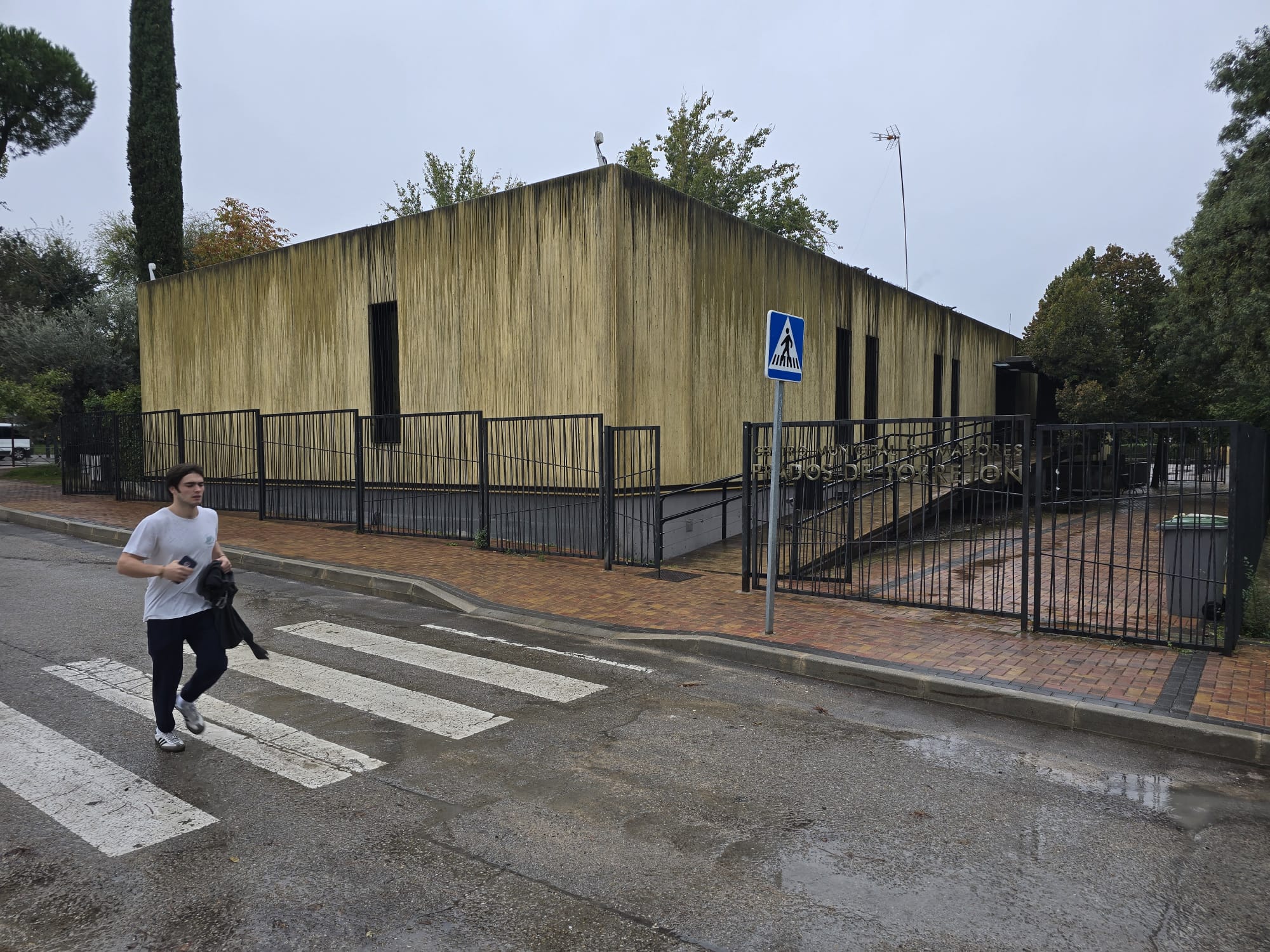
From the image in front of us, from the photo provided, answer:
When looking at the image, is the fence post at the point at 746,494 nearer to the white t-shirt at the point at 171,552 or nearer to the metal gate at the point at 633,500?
the metal gate at the point at 633,500

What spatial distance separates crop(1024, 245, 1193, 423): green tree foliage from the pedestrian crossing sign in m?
20.0

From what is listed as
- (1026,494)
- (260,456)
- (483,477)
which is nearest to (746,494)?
(1026,494)

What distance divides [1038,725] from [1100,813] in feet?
4.73

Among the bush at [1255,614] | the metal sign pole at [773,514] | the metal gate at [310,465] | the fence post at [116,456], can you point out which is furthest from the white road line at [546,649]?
the fence post at [116,456]

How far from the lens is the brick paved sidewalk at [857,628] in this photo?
19.7 ft

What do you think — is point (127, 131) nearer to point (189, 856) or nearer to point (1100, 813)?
point (189, 856)

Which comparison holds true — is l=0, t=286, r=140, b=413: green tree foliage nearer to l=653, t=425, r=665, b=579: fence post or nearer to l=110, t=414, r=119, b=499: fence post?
l=110, t=414, r=119, b=499: fence post

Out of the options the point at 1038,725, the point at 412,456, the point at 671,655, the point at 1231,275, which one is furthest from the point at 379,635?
the point at 1231,275

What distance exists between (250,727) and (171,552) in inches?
53.4

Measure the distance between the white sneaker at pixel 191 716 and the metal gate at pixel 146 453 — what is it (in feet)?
54.2

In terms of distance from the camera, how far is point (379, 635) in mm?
7988

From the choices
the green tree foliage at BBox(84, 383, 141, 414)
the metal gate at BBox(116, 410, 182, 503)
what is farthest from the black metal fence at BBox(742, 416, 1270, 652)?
the green tree foliage at BBox(84, 383, 141, 414)

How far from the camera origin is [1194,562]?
25.2 ft

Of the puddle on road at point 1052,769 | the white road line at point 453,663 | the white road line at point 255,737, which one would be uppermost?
the white road line at point 255,737
